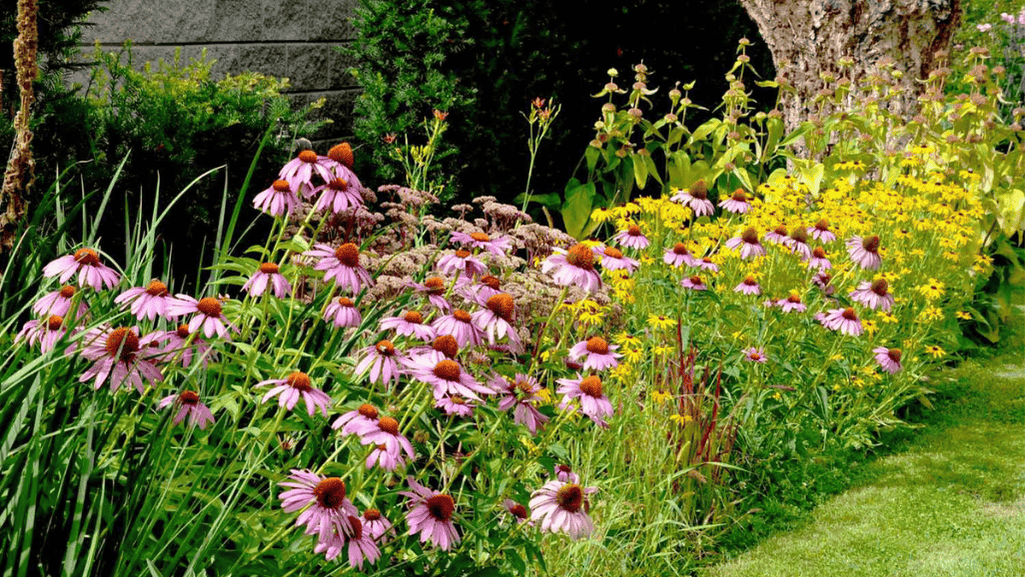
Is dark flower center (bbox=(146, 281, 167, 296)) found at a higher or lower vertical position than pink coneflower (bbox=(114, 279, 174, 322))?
higher

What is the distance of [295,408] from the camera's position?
2.17 metres

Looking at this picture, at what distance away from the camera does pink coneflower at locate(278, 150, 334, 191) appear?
7.00 ft

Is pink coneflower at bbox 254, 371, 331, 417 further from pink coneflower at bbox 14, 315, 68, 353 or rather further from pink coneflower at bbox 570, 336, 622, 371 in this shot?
pink coneflower at bbox 570, 336, 622, 371

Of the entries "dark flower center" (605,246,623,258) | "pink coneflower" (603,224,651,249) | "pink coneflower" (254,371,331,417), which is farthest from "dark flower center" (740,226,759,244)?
"pink coneflower" (254,371,331,417)

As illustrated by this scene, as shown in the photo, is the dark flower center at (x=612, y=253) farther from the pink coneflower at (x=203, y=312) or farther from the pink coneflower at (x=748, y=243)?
the pink coneflower at (x=748, y=243)

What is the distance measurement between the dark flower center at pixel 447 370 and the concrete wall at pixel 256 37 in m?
4.31

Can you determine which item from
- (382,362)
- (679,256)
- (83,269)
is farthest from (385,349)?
(679,256)

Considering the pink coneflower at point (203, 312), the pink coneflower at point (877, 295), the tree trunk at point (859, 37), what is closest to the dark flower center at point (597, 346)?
the pink coneflower at point (203, 312)

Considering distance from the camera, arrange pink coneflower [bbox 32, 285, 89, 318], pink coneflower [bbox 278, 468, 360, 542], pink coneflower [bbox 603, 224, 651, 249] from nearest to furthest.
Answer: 1. pink coneflower [bbox 278, 468, 360, 542]
2. pink coneflower [bbox 32, 285, 89, 318]
3. pink coneflower [bbox 603, 224, 651, 249]

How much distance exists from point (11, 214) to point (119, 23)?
12.6 ft

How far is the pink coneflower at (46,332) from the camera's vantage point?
208 cm

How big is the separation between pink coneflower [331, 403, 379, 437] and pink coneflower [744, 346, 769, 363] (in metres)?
2.30

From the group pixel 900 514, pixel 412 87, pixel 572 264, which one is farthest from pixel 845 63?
pixel 572 264

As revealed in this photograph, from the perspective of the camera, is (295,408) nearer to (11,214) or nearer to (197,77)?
(11,214)
